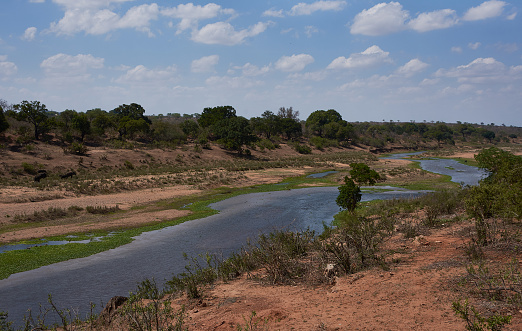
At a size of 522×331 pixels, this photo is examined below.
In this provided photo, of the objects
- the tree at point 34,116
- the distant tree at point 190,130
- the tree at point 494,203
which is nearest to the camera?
the tree at point 494,203

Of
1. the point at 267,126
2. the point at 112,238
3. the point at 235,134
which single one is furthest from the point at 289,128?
the point at 112,238

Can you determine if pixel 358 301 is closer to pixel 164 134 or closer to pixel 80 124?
pixel 80 124

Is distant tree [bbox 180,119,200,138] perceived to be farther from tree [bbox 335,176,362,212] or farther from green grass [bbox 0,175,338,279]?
tree [bbox 335,176,362,212]

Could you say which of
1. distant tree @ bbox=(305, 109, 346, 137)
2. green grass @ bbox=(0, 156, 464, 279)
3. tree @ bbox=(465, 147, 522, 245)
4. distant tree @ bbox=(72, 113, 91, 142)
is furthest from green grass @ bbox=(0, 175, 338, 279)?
distant tree @ bbox=(305, 109, 346, 137)

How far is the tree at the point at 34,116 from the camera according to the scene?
52.5 m

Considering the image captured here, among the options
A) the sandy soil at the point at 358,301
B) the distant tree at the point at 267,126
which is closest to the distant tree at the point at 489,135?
the distant tree at the point at 267,126

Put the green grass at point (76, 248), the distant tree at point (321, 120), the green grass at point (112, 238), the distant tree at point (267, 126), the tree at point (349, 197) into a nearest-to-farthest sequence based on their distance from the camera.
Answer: the green grass at point (76, 248) → the green grass at point (112, 238) → the tree at point (349, 197) → the distant tree at point (267, 126) → the distant tree at point (321, 120)

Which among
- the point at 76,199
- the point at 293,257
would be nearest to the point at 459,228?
the point at 293,257

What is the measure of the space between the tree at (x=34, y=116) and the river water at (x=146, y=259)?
126 ft

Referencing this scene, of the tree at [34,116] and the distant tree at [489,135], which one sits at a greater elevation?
the tree at [34,116]

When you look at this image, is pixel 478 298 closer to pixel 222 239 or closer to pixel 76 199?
pixel 222 239

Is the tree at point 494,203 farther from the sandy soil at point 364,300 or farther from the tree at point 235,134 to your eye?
the tree at point 235,134

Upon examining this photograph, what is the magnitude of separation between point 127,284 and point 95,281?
159 cm

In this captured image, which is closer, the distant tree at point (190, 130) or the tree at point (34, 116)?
the tree at point (34, 116)
